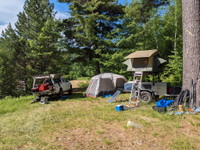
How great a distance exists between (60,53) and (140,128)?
1202 centimetres

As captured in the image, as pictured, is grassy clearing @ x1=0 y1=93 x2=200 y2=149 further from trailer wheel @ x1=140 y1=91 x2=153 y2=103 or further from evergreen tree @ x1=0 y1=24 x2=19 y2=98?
evergreen tree @ x1=0 y1=24 x2=19 y2=98

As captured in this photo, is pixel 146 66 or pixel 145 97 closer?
pixel 145 97

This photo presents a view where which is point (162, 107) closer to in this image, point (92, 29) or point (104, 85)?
point (104, 85)

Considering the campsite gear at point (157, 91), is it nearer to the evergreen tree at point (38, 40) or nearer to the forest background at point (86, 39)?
the forest background at point (86, 39)

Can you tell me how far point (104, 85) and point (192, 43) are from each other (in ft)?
19.8

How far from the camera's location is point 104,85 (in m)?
10.1

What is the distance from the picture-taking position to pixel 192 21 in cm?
554

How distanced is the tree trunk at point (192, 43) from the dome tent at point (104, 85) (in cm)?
543

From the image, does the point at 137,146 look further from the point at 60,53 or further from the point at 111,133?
the point at 60,53

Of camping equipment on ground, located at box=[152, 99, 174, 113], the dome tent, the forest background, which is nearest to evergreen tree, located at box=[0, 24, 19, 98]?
the forest background

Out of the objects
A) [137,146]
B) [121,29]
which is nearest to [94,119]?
[137,146]

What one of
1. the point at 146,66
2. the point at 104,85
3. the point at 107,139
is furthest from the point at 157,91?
the point at 107,139

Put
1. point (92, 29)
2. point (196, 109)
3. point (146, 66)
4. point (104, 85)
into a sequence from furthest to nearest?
point (92, 29) < point (104, 85) < point (146, 66) < point (196, 109)

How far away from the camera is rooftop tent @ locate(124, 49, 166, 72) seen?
7.67 m
